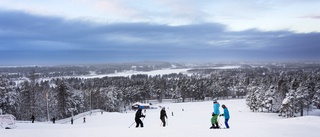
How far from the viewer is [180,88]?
10394 centimetres

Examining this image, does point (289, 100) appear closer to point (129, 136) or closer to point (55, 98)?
point (129, 136)

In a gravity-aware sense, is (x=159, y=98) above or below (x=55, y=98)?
below

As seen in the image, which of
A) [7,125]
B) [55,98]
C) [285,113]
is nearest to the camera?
[7,125]

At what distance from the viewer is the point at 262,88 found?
2623 inches

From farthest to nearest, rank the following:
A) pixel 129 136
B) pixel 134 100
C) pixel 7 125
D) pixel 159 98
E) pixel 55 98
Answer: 1. pixel 159 98
2. pixel 134 100
3. pixel 55 98
4. pixel 7 125
5. pixel 129 136

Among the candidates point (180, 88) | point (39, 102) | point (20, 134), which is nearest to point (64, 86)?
point (39, 102)

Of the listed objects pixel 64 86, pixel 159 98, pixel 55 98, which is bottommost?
pixel 159 98

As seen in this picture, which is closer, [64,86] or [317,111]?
[64,86]

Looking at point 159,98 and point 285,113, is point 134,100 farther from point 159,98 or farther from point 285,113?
point 285,113

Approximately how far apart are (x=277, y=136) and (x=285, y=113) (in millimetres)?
47013

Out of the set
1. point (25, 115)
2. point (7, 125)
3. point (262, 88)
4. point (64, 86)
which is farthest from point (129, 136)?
point (262, 88)

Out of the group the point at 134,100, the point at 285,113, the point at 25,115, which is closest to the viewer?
the point at 25,115

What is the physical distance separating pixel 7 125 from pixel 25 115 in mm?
37432

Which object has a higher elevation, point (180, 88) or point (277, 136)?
point (277, 136)
